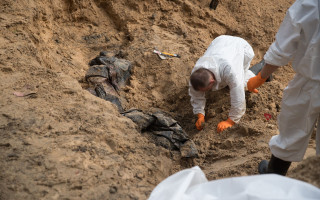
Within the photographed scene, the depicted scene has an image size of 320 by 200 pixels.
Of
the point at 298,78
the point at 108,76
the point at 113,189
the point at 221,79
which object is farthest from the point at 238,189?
the point at 108,76

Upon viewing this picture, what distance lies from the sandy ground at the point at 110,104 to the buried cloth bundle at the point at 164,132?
9 cm

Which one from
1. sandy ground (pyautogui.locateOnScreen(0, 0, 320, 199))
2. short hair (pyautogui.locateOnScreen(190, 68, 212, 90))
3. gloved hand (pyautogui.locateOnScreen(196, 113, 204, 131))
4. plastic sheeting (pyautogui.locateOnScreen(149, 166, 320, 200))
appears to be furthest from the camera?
gloved hand (pyautogui.locateOnScreen(196, 113, 204, 131))

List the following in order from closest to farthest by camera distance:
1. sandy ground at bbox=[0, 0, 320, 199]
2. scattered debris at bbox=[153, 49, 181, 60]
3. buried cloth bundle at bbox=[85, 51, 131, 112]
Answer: sandy ground at bbox=[0, 0, 320, 199], buried cloth bundle at bbox=[85, 51, 131, 112], scattered debris at bbox=[153, 49, 181, 60]

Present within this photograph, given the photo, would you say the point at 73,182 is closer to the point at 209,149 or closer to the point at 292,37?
the point at 209,149

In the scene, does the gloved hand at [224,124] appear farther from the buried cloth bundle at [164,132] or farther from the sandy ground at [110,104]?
the buried cloth bundle at [164,132]

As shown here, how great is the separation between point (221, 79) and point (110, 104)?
1.29m

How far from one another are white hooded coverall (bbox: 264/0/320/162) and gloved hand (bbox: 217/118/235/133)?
0.87 metres

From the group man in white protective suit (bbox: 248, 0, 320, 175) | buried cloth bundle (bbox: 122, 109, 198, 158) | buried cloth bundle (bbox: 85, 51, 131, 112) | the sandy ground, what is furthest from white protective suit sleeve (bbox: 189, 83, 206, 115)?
man in white protective suit (bbox: 248, 0, 320, 175)

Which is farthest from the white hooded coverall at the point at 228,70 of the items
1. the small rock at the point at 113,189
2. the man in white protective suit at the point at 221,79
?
the small rock at the point at 113,189

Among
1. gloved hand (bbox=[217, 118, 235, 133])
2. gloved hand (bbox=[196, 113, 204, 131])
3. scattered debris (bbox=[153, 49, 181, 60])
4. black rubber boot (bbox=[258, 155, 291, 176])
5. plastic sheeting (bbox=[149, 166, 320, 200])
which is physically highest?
plastic sheeting (bbox=[149, 166, 320, 200])

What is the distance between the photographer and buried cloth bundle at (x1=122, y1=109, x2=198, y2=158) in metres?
2.78

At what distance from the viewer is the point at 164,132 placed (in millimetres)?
2873

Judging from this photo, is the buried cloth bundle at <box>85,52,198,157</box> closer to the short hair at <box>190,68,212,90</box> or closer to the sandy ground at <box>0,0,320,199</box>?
the sandy ground at <box>0,0,320,199</box>

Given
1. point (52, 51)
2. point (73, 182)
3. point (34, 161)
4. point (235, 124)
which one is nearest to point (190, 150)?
point (235, 124)
